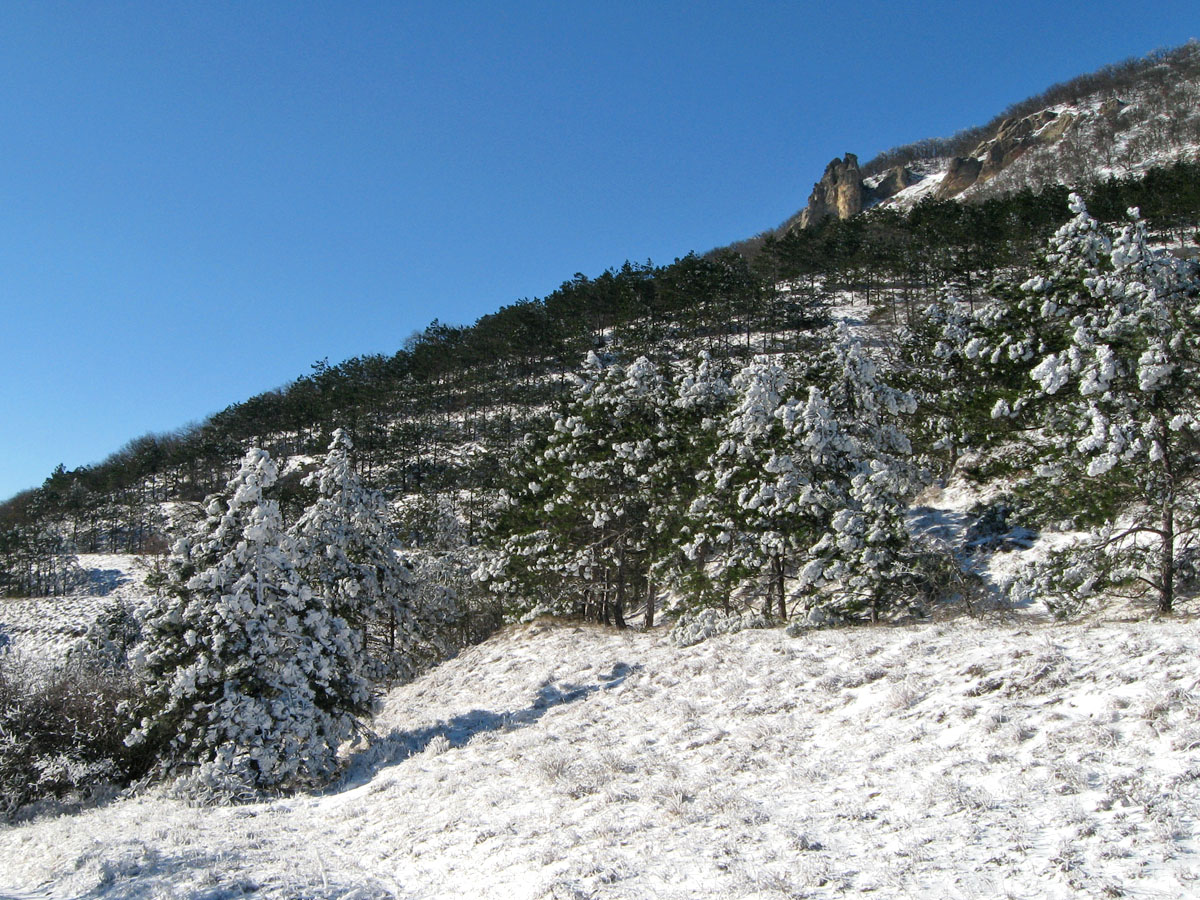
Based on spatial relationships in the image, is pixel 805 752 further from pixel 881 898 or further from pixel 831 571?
pixel 831 571

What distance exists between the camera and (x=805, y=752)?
9.99 metres

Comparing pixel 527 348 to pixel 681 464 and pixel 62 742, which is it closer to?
pixel 681 464

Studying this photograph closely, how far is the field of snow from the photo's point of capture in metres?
6.41

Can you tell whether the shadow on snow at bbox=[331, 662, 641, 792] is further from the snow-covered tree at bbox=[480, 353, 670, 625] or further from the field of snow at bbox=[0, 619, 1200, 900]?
the snow-covered tree at bbox=[480, 353, 670, 625]

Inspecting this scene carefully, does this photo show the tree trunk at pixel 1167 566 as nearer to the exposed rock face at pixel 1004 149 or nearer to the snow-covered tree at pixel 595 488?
the snow-covered tree at pixel 595 488

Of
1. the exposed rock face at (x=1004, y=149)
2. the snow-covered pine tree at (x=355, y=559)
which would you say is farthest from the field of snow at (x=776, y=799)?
the exposed rock face at (x=1004, y=149)

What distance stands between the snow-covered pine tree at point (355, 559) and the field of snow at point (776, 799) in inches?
403

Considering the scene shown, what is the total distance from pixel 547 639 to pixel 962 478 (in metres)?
15.6

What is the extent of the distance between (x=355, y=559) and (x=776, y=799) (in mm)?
20875

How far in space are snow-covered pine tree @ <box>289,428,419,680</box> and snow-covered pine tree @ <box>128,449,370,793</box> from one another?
21.9ft

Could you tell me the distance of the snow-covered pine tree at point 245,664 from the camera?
47.0 feet

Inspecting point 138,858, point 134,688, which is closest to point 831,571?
point 138,858

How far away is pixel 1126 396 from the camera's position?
13.6 m

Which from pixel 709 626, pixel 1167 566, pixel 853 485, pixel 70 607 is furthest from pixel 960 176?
pixel 70 607
